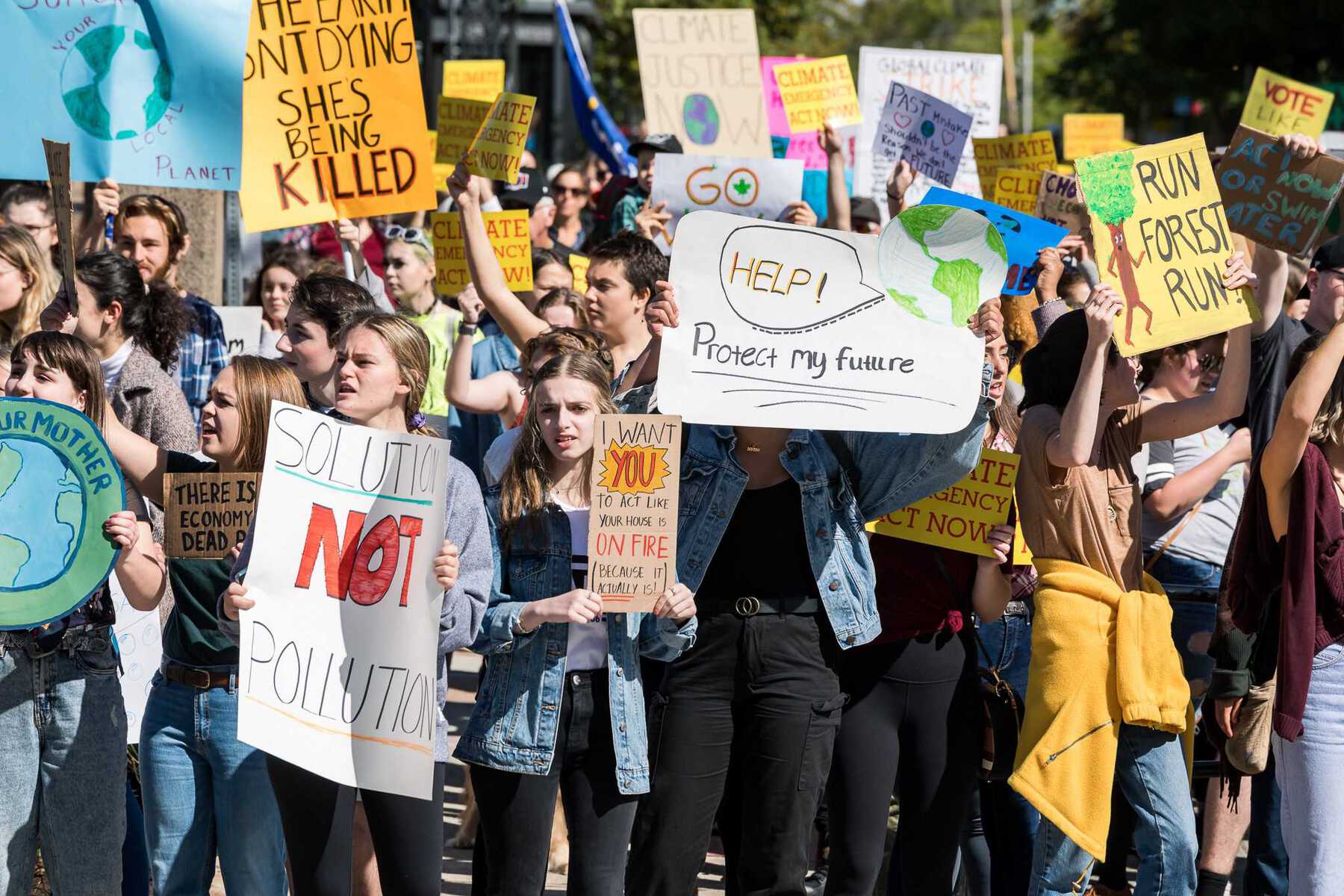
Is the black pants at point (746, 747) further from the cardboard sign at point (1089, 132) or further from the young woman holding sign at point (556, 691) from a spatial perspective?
the cardboard sign at point (1089, 132)

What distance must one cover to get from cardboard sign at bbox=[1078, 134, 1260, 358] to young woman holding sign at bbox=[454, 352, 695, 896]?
1420 millimetres

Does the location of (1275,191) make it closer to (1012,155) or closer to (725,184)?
(725,184)

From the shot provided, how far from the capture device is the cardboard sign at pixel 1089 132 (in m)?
11.1

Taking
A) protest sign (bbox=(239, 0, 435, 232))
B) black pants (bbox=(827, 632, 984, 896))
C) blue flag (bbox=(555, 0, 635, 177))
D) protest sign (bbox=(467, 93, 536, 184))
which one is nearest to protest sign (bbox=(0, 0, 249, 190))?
protest sign (bbox=(239, 0, 435, 232))

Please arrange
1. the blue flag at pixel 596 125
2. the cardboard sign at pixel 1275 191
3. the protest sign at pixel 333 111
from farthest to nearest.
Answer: the blue flag at pixel 596 125, the protest sign at pixel 333 111, the cardboard sign at pixel 1275 191

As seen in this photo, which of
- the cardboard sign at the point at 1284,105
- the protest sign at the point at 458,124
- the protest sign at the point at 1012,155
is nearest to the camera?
the protest sign at the point at 458,124

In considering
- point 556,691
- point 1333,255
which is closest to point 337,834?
point 556,691

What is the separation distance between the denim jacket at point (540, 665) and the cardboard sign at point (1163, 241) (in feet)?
4.80

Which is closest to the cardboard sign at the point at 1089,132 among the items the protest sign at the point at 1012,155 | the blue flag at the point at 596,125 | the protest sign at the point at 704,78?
the protest sign at the point at 1012,155

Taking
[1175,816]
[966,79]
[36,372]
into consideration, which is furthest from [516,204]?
[1175,816]

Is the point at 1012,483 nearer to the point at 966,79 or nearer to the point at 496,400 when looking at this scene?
the point at 496,400

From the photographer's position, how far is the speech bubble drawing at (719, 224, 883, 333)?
398 cm

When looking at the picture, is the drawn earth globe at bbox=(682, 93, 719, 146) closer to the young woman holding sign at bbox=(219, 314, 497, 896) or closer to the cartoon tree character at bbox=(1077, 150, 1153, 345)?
the cartoon tree character at bbox=(1077, 150, 1153, 345)

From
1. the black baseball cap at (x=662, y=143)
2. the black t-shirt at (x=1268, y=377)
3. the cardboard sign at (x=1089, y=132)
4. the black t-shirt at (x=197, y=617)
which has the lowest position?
the black t-shirt at (x=197, y=617)
